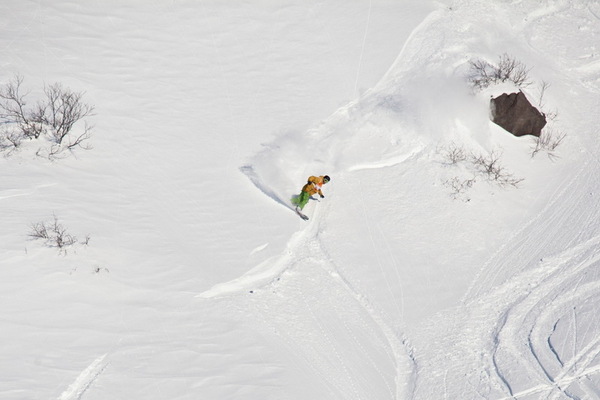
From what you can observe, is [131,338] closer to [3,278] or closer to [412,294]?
[3,278]

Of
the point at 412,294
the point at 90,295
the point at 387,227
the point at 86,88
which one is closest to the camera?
the point at 90,295

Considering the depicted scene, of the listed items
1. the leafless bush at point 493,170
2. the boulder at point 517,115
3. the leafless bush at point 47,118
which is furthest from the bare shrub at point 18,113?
the boulder at point 517,115

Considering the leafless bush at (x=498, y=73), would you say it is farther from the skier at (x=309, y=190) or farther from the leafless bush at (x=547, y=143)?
the skier at (x=309, y=190)

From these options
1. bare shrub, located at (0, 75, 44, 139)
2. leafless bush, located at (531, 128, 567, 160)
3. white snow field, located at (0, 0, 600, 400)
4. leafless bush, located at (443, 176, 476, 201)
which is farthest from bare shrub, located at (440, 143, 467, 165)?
bare shrub, located at (0, 75, 44, 139)

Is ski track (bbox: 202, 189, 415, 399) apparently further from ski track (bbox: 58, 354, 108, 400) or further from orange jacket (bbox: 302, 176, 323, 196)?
ski track (bbox: 58, 354, 108, 400)

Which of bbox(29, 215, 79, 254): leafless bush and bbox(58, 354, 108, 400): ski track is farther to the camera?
bbox(29, 215, 79, 254): leafless bush

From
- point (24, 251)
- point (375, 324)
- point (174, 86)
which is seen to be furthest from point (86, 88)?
point (375, 324)
